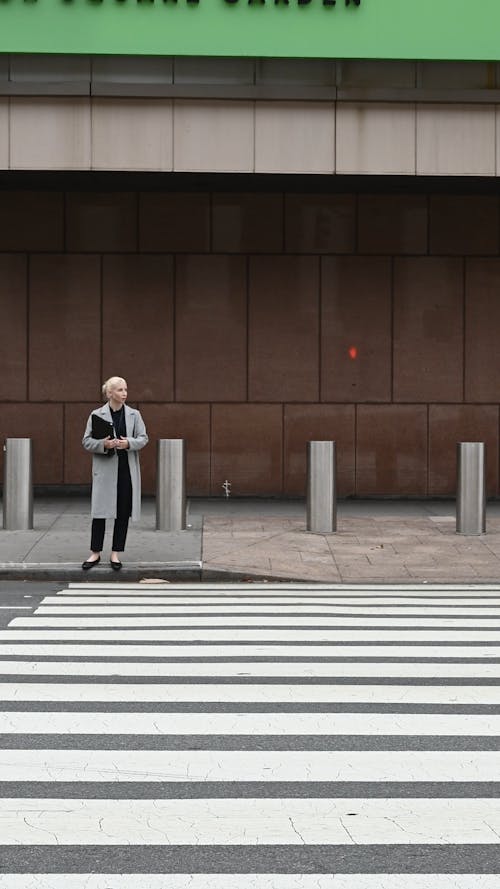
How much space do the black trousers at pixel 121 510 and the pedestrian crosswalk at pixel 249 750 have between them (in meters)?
2.31

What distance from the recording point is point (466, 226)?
1992 centimetres

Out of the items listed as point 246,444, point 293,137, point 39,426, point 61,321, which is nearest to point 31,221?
point 61,321

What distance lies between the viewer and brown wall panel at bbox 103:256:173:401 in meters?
19.8

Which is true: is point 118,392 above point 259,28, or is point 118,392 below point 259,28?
below

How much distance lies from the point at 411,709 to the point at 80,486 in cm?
1323

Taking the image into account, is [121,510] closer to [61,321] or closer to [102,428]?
[102,428]

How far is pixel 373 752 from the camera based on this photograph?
6234mm

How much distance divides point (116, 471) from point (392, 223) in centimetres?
875

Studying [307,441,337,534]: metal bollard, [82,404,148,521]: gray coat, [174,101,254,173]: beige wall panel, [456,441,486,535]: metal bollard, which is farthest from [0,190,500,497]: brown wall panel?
[82,404,148,521]: gray coat

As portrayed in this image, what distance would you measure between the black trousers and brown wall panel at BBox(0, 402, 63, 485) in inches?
276

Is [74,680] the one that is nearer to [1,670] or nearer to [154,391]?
[1,670]

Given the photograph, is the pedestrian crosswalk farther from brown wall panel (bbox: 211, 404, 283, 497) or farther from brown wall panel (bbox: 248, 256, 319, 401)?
brown wall panel (bbox: 248, 256, 319, 401)

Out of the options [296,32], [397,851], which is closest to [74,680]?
[397,851]

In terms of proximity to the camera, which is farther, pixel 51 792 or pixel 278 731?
pixel 278 731
